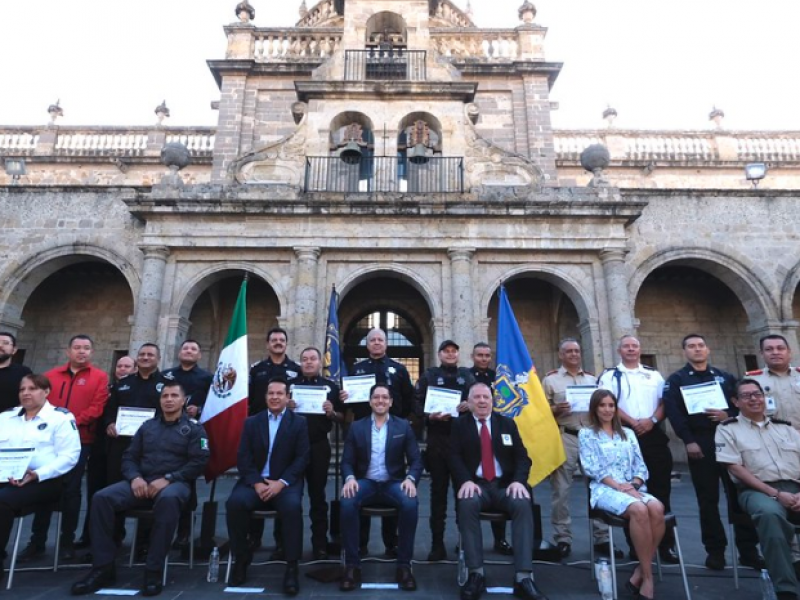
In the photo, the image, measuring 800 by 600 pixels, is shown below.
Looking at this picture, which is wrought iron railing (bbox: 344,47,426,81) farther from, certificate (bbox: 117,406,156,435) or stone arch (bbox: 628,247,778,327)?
certificate (bbox: 117,406,156,435)

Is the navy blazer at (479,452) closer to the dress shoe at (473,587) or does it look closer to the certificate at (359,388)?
the dress shoe at (473,587)

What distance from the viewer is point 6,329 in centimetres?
1289

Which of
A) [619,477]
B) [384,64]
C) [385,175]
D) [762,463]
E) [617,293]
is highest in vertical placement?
A: [384,64]

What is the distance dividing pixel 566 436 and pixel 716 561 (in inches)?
73.4

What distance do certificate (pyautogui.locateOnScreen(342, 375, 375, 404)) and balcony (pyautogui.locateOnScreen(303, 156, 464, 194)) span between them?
7710 millimetres

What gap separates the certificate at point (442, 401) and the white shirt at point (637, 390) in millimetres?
1663

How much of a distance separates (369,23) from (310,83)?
13.6 ft

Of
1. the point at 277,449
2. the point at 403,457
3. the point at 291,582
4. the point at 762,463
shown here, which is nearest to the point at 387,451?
the point at 403,457

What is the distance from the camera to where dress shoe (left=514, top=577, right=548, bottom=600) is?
166 inches

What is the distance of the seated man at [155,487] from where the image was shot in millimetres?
4480

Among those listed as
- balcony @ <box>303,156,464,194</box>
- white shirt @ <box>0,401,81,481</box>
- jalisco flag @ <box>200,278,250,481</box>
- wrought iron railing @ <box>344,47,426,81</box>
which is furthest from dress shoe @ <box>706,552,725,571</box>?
wrought iron railing @ <box>344,47,426,81</box>

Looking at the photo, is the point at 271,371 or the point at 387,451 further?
the point at 271,371

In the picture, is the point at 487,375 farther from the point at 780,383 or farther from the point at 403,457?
the point at 780,383

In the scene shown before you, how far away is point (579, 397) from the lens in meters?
6.07
